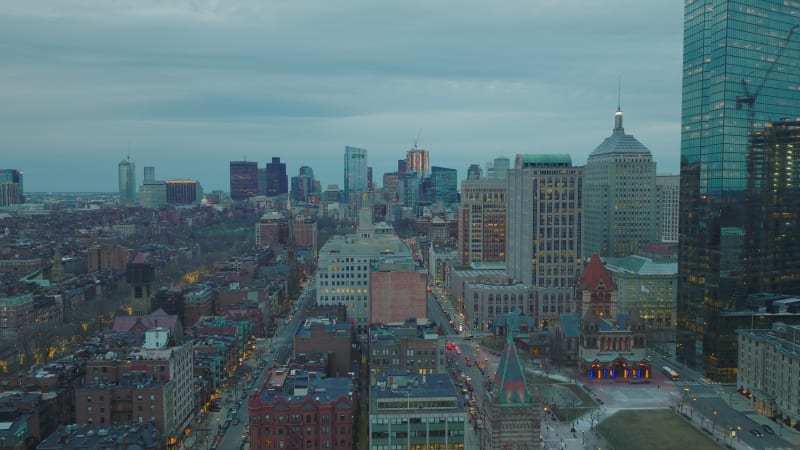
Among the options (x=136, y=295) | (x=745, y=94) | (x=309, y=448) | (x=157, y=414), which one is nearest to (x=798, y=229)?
(x=745, y=94)

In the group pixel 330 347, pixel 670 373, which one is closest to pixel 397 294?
pixel 330 347

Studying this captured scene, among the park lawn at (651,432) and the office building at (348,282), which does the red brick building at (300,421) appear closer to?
the park lawn at (651,432)

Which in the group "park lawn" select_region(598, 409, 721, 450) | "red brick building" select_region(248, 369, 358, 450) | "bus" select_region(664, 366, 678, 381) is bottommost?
"park lawn" select_region(598, 409, 721, 450)

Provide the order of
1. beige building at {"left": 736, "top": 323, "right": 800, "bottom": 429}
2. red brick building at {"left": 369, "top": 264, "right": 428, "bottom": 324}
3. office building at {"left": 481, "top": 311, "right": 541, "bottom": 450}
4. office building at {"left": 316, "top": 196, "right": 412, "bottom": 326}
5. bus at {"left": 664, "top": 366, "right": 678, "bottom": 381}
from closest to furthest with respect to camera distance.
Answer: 1. office building at {"left": 481, "top": 311, "right": 541, "bottom": 450}
2. beige building at {"left": 736, "top": 323, "right": 800, "bottom": 429}
3. bus at {"left": 664, "top": 366, "right": 678, "bottom": 381}
4. red brick building at {"left": 369, "top": 264, "right": 428, "bottom": 324}
5. office building at {"left": 316, "top": 196, "right": 412, "bottom": 326}

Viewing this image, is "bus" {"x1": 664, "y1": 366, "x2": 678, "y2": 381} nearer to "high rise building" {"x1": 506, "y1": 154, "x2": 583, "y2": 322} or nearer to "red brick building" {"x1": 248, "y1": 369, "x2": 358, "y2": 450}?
"high rise building" {"x1": 506, "y1": 154, "x2": 583, "y2": 322}

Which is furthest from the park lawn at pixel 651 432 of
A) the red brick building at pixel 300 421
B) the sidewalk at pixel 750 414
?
the red brick building at pixel 300 421

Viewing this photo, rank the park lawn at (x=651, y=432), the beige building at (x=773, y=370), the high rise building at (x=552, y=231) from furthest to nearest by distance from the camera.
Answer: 1. the high rise building at (x=552, y=231)
2. the beige building at (x=773, y=370)
3. the park lawn at (x=651, y=432)

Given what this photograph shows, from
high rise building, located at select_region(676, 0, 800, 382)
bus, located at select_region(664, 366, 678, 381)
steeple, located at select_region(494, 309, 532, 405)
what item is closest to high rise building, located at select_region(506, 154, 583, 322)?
bus, located at select_region(664, 366, 678, 381)
